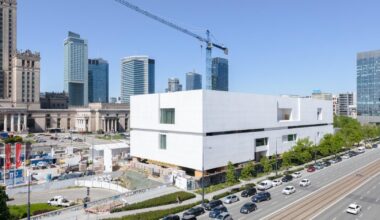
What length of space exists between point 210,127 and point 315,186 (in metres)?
24.3

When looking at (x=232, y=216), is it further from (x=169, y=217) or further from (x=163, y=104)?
(x=163, y=104)

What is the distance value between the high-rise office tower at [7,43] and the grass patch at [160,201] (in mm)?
Result: 180725

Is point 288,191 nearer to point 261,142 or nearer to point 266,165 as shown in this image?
point 266,165

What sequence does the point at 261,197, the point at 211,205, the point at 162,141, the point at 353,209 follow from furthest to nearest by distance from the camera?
the point at 162,141 → the point at 261,197 → the point at 211,205 → the point at 353,209

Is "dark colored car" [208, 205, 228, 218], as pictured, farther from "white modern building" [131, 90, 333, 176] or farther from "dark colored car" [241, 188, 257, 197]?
"white modern building" [131, 90, 333, 176]

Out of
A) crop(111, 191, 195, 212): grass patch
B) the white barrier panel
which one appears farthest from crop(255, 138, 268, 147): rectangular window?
the white barrier panel

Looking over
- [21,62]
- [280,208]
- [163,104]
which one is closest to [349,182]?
[280,208]

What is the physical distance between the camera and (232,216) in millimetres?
43375

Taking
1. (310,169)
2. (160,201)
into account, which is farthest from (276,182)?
(160,201)

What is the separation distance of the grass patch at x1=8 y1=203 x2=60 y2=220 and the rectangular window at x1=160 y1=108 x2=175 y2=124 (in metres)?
32.8

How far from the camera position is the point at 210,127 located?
66.4 metres

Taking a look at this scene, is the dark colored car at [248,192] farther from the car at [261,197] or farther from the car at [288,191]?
the car at [288,191]

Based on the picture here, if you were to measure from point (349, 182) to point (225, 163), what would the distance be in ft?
85.7

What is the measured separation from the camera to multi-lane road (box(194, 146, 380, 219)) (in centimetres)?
4475
